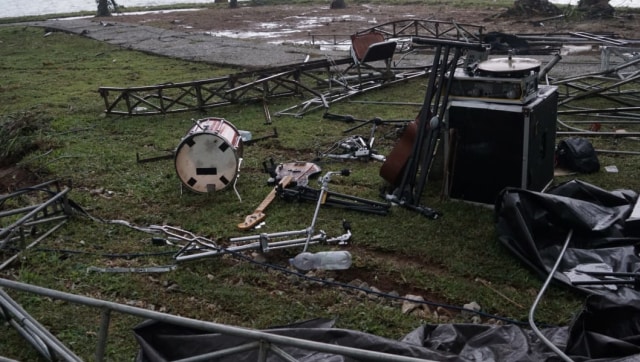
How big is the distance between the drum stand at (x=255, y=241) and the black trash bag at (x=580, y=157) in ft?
9.79

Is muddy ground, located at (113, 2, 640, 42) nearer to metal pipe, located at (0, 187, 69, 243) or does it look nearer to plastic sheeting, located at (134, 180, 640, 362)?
plastic sheeting, located at (134, 180, 640, 362)

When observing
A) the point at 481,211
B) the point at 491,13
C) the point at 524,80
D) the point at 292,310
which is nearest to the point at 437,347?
the point at 292,310

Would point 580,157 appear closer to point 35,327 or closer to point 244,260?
point 244,260

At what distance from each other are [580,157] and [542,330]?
3.53 m

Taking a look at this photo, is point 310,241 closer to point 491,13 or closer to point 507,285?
point 507,285

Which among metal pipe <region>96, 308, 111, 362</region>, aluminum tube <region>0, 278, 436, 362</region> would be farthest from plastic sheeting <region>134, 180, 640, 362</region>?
aluminum tube <region>0, 278, 436, 362</region>

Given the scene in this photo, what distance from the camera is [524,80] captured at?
5902mm

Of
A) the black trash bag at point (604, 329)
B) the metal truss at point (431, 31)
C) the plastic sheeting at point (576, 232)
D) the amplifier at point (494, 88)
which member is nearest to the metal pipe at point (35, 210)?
the amplifier at point (494, 88)

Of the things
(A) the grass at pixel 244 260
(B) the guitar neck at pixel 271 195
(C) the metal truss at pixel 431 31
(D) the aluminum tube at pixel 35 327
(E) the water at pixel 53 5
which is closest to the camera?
(D) the aluminum tube at pixel 35 327

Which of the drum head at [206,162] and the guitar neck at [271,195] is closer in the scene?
the guitar neck at [271,195]

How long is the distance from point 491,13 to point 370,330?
786 inches

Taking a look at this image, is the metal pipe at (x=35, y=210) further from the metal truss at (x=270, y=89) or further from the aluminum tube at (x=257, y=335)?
the metal truss at (x=270, y=89)

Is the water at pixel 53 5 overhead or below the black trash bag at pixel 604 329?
overhead

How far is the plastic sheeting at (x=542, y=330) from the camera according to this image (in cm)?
360
